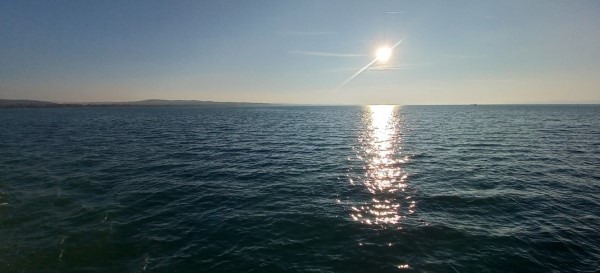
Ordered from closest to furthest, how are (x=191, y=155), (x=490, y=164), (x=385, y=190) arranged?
(x=385, y=190) → (x=490, y=164) → (x=191, y=155)

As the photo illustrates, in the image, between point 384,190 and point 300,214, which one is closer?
point 300,214

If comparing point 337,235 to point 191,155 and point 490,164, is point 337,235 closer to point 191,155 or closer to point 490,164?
point 490,164

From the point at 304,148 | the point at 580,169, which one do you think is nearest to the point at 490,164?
the point at 580,169

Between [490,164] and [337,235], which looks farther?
[490,164]

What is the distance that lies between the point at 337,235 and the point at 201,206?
412 inches

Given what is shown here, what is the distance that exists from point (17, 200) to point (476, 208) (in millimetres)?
33447

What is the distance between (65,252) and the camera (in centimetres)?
1504

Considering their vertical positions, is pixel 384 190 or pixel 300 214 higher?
pixel 384 190

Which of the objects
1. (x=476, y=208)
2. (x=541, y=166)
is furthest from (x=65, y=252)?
(x=541, y=166)

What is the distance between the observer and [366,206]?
→ 22.0 m

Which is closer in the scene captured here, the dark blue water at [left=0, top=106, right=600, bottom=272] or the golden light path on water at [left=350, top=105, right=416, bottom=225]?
the dark blue water at [left=0, top=106, right=600, bottom=272]

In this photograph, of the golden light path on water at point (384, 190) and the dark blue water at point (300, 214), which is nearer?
the dark blue water at point (300, 214)

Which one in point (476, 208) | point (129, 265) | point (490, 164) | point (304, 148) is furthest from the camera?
point (304, 148)

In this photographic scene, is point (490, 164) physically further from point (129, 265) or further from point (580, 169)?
point (129, 265)
